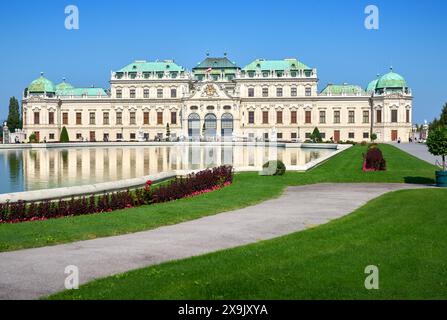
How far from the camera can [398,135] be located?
314 ft

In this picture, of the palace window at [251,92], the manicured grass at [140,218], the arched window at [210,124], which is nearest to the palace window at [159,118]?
the arched window at [210,124]

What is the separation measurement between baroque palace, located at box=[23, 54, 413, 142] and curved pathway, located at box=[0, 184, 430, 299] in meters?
78.1

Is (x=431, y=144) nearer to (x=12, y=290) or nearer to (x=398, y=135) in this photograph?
(x=12, y=290)

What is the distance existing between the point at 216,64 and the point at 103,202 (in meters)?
92.6

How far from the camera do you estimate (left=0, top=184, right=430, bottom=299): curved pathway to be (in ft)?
29.4

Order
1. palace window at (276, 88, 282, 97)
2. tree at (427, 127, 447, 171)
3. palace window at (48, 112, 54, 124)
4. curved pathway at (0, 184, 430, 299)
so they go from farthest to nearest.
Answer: palace window at (48, 112, 54, 124), palace window at (276, 88, 282, 97), tree at (427, 127, 447, 171), curved pathway at (0, 184, 430, 299)

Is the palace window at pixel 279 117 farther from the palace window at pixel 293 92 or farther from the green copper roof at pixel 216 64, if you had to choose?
the green copper roof at pixel 216 64

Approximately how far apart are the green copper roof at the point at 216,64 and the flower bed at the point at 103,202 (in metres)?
85.4

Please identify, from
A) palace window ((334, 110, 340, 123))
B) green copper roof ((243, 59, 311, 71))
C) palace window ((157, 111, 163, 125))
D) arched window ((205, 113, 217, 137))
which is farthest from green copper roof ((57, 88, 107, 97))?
palace window ((334, 110, 340, 123))

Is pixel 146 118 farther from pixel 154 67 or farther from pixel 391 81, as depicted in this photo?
pixel 391 81

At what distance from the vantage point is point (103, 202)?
666 inches

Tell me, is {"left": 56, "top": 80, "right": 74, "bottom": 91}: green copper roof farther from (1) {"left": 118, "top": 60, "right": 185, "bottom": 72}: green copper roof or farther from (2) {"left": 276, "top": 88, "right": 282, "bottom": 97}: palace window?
(2) {"left": 276, "top": 88, "right": 282, "bottom": 97}: palace window

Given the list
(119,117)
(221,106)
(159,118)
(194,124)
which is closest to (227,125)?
(221,106)

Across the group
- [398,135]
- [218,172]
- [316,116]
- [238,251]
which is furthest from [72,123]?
[238,251]
